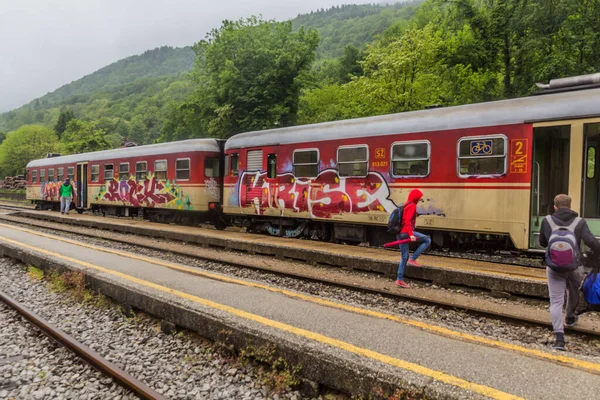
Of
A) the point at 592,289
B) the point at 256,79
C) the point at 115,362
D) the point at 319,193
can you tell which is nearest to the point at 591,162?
the point at 592,289

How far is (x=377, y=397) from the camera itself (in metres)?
3.75

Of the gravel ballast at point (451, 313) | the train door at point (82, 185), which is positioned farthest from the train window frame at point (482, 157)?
the train door at point (82, 185)

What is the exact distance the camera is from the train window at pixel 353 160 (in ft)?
37.1

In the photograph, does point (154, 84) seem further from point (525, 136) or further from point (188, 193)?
point (525, 136)

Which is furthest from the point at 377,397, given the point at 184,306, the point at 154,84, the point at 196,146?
the point at 154,84

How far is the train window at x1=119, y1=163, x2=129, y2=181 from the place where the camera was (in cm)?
2081

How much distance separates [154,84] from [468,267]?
162566mm

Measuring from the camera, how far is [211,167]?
17266 mm

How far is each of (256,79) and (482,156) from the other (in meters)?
24.5

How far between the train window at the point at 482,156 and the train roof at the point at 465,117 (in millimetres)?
341

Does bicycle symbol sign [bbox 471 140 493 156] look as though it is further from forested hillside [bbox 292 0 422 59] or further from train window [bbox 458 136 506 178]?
forested hillside [bbox 292 0 422 59]

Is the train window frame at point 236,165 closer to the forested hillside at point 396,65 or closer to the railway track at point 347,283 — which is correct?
the railway track at point 347,283

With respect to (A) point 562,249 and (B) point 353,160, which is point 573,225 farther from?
(B) point 353,160

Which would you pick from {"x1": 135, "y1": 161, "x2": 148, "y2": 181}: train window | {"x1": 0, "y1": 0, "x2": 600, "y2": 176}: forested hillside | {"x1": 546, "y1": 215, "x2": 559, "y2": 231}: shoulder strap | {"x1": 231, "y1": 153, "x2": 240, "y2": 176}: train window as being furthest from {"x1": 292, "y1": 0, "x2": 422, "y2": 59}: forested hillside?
{"x1": 546, "y1": 215, "x2": 559, "y2": 231}: shoulder strap
